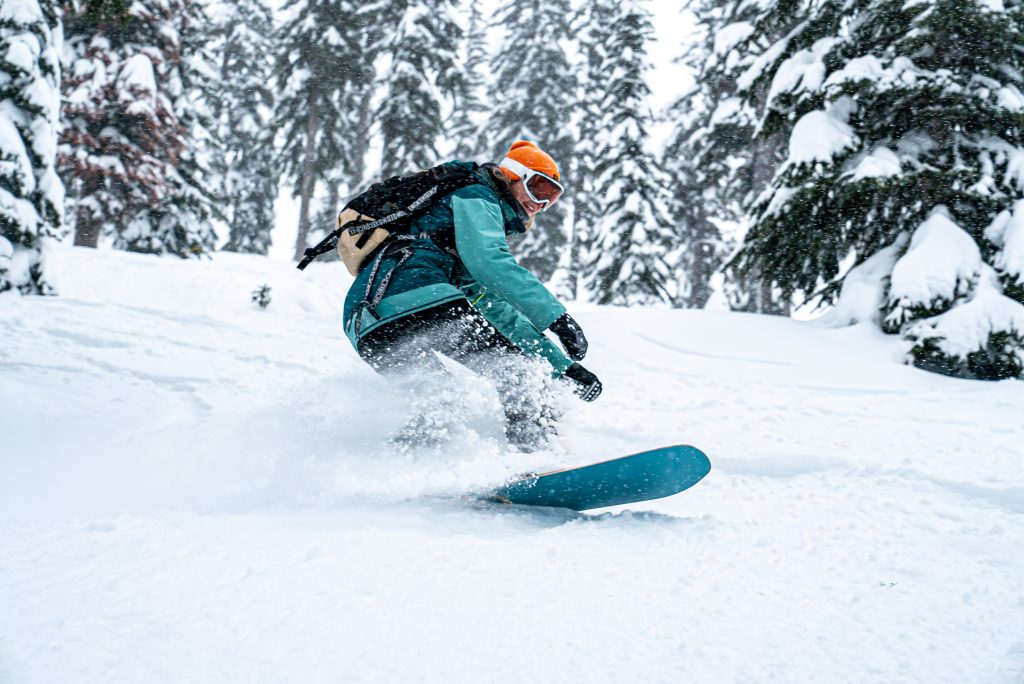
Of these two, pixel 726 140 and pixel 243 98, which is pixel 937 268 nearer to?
pixel 726 140

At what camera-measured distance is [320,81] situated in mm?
22438

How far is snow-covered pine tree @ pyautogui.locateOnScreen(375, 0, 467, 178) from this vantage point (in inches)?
842

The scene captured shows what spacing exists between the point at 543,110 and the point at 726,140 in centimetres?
1330

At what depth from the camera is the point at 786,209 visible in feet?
23.7

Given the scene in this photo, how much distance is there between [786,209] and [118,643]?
24.5ft

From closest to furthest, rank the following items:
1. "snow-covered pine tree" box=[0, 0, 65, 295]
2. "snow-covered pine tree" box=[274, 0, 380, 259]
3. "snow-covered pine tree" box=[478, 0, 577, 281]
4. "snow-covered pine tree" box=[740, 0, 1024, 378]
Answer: "snow-covered pine tree" box=[740, 0, 1024, 378]
"snow-covered pine tree" box=[0, 0, 65, 295]
"snow-covered pine tree" box=[274, 0, 380, 259]
"snow-covered pine tree" box=[478, 0, 577, 281]

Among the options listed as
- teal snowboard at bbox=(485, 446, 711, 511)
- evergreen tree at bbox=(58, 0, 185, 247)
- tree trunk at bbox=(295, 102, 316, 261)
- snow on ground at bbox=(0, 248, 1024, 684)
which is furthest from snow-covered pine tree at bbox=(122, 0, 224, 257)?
teal snowboard at bbox=(485, 446, 711, 511)

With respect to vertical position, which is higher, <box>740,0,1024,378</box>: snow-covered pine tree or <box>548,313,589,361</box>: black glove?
<box>740,0,1024,378</box>: snow-covered pine tree

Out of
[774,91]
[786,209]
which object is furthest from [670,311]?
[774,91]

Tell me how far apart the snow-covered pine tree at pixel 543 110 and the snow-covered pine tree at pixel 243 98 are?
10.8m

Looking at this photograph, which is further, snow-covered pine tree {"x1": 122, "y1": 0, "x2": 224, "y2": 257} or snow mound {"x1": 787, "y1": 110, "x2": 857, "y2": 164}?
snow-covered pine tree {"x1": 122, "y1": 0, "x2": 224, "y2": 257}

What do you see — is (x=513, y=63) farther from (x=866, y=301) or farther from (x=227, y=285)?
(x=866, y=301)

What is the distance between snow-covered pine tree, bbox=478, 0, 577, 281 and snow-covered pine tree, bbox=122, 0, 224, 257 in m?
11.9

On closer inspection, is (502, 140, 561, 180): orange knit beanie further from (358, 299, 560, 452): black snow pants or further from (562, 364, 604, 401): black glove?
(562, 364, 604, 401): black glove
